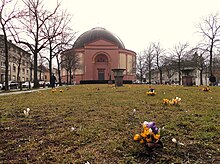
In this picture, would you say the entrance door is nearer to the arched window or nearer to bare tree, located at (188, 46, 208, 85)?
the arched window

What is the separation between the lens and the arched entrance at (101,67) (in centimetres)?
7081

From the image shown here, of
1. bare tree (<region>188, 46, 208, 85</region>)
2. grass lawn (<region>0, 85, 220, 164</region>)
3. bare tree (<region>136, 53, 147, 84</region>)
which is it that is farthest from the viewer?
bare tree (<region>136, 53, 147, 84</region>)

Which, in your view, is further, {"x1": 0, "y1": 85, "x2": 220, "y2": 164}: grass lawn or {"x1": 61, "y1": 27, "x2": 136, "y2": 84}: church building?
{"x1": 61, "y1": 27, "x2": 136, "y2": 84}: church building

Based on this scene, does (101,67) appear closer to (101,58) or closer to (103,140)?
(101,58)

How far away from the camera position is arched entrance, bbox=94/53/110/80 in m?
70.8

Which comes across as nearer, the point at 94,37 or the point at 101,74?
the point at 101,74

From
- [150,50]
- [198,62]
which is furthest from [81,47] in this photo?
[198,62]

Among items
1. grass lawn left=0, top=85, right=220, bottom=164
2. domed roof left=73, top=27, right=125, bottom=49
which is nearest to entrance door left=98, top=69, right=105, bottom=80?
domed roof left=73, top=27, right=125, bottom=49

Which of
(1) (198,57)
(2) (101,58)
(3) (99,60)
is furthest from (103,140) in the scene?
(2) (101,58)

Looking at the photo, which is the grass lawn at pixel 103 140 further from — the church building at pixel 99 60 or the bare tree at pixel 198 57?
the church building at pixel 99 60

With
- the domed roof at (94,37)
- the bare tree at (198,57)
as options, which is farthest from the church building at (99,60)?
the bare tree at (198,57)

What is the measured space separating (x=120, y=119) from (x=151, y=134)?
228 cm

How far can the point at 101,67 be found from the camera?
71.1m

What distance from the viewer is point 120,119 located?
18.0 ft
